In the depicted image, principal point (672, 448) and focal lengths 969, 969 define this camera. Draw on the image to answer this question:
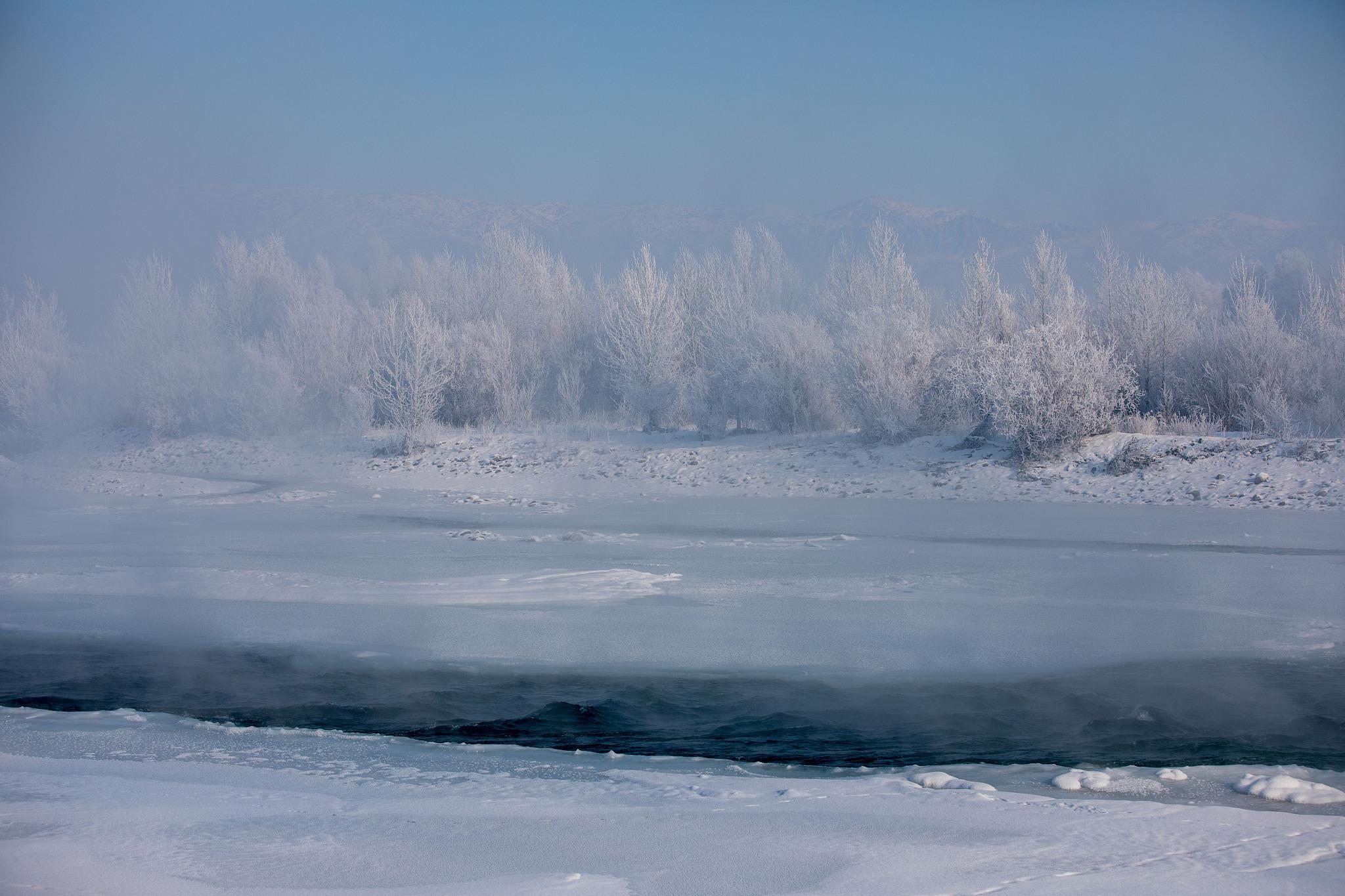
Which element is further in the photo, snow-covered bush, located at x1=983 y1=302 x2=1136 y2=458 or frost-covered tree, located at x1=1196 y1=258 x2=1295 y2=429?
frost-covered tree, located at x1=1196 y1=258 x2=1295 y2=429

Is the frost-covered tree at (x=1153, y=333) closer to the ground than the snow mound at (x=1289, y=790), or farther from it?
farther from it

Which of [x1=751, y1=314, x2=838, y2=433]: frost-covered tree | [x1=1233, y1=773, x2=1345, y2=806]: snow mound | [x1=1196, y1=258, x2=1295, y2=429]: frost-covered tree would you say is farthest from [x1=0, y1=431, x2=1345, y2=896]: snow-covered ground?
[x1=1196, y1=258, x2=1295, y2=429]: frost-covered tree

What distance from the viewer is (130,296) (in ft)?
124

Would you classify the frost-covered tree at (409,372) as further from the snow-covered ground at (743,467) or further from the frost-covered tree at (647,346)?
the frost-covered tree at (647,346)

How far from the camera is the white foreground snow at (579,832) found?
3.81 metres

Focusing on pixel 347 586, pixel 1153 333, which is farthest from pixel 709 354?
pixel 347 586

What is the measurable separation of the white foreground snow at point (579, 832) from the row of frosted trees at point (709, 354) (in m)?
16.6

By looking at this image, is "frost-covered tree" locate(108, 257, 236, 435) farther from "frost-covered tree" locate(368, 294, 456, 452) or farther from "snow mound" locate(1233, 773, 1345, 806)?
"snow mound" locate(1233, 773, 1345, 806)

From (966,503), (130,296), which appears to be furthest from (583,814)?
(130,296)

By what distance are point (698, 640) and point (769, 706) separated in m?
Result: 1.75

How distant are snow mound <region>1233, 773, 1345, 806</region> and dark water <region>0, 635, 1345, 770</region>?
0.58 metres

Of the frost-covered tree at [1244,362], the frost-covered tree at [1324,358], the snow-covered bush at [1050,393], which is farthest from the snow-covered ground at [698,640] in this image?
the frost-covered tree at [1244,362]

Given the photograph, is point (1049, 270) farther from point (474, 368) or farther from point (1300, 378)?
point (474, 368)

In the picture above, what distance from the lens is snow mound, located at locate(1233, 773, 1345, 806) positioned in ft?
15.9
